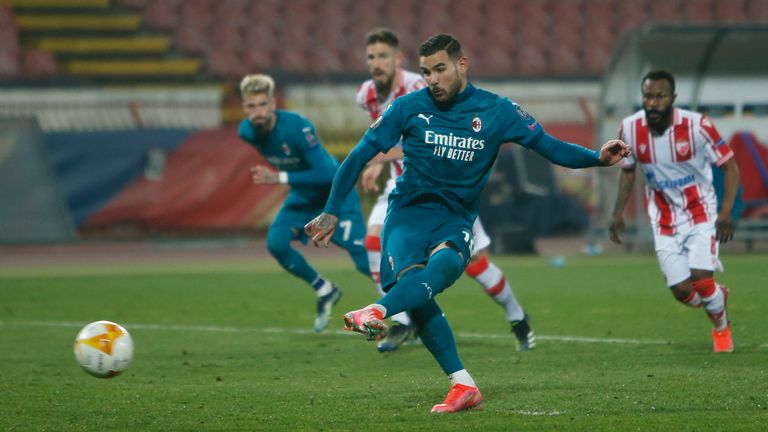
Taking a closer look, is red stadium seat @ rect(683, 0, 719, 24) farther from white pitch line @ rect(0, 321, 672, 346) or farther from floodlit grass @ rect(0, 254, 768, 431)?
white pitch line @ rect(0, 321, 672, 346)

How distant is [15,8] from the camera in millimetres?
26219

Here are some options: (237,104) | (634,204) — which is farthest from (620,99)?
(237,104)

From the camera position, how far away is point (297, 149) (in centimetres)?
1063

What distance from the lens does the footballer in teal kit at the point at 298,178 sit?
1050 centimetres

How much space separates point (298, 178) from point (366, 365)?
2530 millimetres

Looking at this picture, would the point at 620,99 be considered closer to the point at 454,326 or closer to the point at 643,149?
the point at 454,326

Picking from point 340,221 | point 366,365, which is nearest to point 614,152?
point 366,365

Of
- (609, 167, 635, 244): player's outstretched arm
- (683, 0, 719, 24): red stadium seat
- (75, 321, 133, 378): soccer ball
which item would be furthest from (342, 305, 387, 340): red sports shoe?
(683, 0, 719, 24): red stadium seat

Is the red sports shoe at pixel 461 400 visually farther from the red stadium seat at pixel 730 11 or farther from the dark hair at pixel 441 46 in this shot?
the red stadium seat at pixel 730 11

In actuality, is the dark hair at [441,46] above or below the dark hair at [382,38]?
above

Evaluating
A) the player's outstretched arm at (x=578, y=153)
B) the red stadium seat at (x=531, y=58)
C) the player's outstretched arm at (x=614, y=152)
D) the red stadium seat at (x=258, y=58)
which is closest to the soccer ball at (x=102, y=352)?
the player's outstretched arm at (x=578, y=153)

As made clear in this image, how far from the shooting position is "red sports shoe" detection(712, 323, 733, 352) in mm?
8586

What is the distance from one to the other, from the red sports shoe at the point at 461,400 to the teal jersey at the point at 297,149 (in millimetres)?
4431

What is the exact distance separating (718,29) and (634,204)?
9.87 ft
